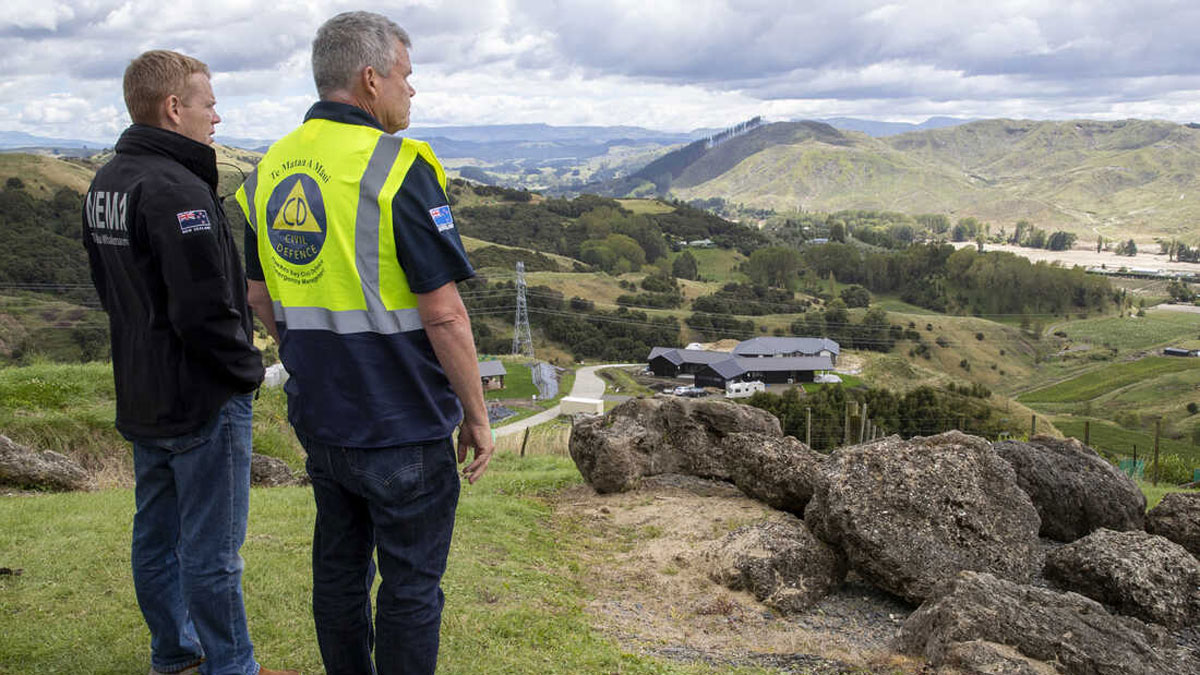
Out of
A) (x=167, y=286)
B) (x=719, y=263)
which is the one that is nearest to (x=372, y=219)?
(x=167, y=286)

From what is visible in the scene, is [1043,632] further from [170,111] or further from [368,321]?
[170,111]

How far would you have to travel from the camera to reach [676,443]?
10.9 meters

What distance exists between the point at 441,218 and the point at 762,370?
A: 80.1m

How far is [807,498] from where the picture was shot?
890cm

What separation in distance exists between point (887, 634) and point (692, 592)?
1.58 metres

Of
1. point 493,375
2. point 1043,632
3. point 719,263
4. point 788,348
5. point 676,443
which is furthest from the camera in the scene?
point 719,263

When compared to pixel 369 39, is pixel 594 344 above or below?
below

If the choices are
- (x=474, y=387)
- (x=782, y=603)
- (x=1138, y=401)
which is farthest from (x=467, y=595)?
(x=1138, y=401)

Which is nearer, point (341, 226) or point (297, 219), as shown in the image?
point (341, 226)

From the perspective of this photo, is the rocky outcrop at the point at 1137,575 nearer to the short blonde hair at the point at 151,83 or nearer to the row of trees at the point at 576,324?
the short blonde hair at the point at 151,83

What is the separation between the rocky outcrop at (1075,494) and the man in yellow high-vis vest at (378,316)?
23.9ft

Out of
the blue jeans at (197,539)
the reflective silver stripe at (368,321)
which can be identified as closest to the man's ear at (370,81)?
the reflective silver stripe at (368,321)

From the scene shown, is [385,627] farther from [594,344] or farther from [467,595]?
[594,344]

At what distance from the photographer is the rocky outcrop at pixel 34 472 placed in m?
9.03
